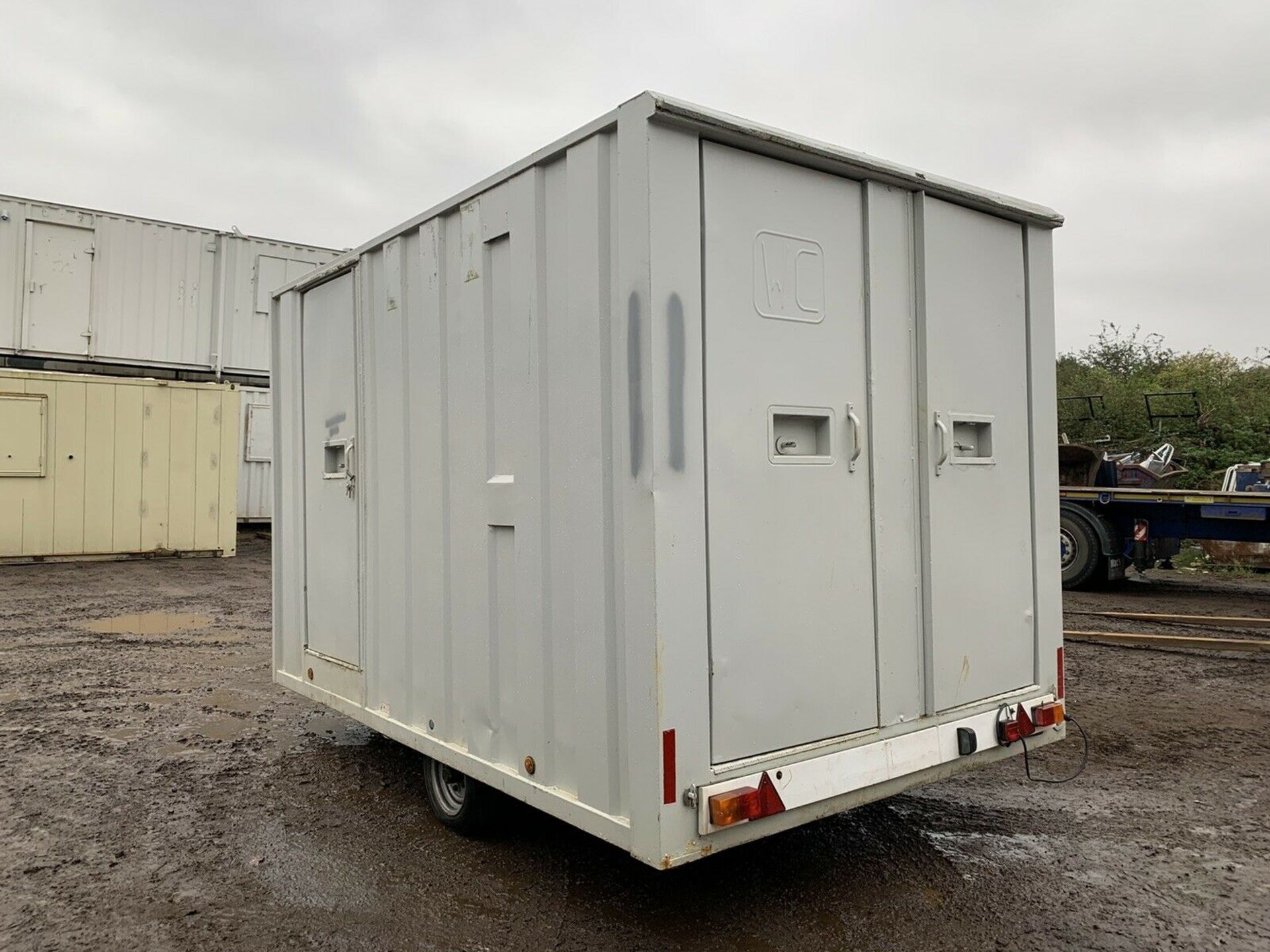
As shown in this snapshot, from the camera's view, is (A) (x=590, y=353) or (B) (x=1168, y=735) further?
(B) (x=1168, y=735)

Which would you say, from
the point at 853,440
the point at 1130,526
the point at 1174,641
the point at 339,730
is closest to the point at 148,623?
the point at 339,730

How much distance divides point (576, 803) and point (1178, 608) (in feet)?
32.0

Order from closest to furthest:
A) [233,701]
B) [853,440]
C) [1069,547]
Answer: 1. [853,440]
2. [233,701]
3. [1069,547]

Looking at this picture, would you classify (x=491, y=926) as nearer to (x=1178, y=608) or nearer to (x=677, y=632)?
(x=677, y=632)

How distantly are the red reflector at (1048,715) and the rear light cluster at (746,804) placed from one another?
139cm

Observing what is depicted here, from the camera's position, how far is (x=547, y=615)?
127 inches

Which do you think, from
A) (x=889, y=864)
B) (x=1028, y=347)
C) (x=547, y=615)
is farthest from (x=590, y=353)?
(x=889, y=864)

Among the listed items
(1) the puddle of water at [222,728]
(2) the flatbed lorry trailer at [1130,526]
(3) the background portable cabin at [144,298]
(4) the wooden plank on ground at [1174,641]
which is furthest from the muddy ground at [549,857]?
(3) the background portable cabin at [144,298]

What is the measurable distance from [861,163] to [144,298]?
1615cm

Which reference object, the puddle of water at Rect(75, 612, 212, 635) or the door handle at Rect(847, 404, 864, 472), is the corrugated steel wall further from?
the puddle of water at Rect(75, 612, 212, 635)

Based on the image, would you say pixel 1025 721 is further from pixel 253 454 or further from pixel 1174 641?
pixel 253 454

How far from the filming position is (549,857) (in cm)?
383

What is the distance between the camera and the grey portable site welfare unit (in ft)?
9.25

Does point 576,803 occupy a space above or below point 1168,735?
above
